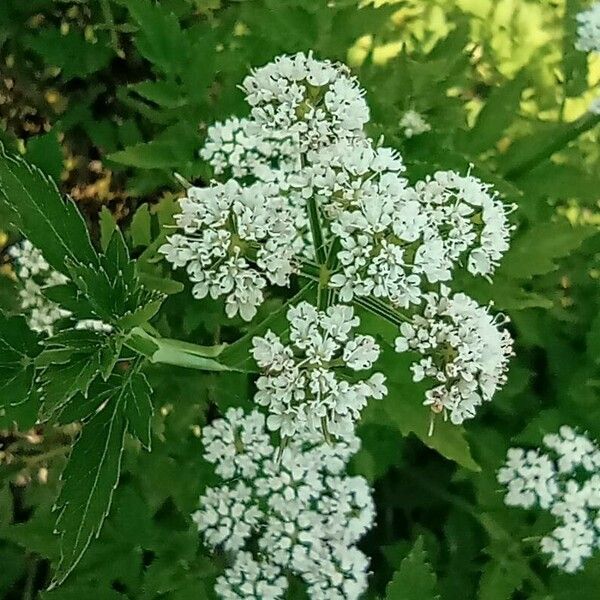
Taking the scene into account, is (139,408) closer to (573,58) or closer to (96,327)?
(96,327)

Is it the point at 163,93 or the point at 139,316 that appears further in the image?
the point at 163,93

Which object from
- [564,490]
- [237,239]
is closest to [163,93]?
[237,239]

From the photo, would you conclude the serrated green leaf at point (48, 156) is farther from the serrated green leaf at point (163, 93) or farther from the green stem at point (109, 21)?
the green stem at point (109, 21)

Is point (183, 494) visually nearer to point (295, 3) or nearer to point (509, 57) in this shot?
point (295, 3)

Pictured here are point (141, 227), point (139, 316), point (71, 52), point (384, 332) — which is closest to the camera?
point (139, 316)

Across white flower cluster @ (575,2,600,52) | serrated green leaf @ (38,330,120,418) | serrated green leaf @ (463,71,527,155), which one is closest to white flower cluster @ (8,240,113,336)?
serrated green leaf @ (38,330,120,418)

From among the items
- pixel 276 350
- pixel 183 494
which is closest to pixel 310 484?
pixel 183 494
